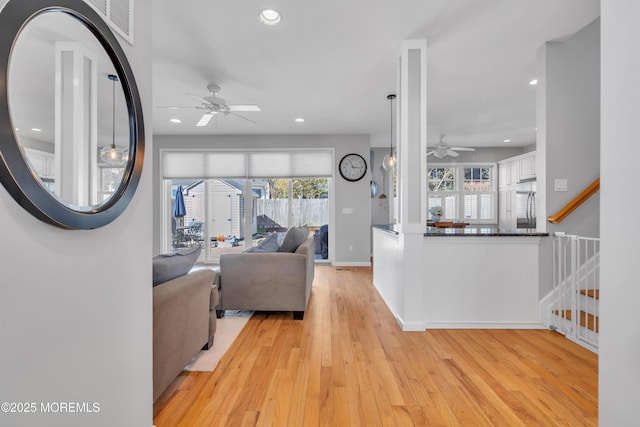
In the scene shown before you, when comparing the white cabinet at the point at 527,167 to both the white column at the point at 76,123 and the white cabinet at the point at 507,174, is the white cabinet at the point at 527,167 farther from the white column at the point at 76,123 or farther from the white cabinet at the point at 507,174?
the white column at the point at 76,123

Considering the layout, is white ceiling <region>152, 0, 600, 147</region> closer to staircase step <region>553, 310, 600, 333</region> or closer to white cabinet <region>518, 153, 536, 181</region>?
white cabinet <region>518, 153, 536, 181</region>

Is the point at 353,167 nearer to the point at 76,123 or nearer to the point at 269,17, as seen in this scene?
the point at 269,17

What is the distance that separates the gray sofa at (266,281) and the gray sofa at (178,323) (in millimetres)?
688

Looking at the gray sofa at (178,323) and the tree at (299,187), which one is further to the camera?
the tree at (299,187)

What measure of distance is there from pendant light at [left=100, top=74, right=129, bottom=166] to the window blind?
4765 millimetres

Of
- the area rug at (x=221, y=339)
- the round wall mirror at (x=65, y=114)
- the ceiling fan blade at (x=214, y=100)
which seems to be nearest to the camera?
the round wall mirror at (x=65, y=114)

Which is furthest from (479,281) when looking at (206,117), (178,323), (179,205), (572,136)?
(179,205)

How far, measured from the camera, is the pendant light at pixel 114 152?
100 centimetres

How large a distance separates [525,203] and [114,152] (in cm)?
700

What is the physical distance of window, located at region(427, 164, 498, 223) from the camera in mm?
6883

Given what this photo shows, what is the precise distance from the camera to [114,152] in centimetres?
106

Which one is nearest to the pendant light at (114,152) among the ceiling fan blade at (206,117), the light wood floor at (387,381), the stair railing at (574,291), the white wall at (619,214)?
the light wood floor at (387,381)

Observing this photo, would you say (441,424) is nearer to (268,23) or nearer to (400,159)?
(400,159)

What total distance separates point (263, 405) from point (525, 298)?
2478mm
